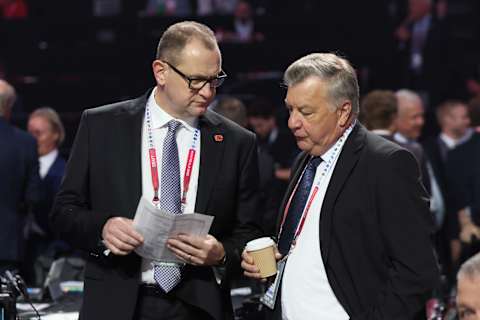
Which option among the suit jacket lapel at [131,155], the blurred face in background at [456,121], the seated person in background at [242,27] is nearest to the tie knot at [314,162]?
the suit jacket lapel at [131,155]

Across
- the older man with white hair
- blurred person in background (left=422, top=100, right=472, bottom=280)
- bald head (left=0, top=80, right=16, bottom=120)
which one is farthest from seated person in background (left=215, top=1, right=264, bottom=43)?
the older man with white hair

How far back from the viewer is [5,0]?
508 inches

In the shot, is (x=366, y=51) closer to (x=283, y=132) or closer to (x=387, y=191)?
(x=283, y=132)

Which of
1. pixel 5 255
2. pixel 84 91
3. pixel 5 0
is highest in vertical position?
pixel 5 0

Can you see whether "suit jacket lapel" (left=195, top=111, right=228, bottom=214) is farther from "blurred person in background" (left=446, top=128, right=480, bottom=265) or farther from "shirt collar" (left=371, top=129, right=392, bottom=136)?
"blurred person in background" (left=446, top=128, right=480, bottom=265)

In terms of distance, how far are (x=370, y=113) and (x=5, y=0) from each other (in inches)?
281

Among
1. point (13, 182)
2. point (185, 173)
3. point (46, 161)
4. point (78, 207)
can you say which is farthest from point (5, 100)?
point (185, 173)

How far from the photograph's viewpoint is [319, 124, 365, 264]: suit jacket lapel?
3.88 metres

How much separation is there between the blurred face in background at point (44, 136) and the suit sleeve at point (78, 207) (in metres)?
5.05

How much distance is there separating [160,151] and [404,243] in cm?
103

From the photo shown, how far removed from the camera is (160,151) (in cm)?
420

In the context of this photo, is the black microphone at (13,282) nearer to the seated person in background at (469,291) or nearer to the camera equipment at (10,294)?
the camera equipment at (10,294)

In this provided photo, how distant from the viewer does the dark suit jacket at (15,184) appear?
757 centimetres

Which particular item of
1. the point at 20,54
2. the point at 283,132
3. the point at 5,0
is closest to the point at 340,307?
the point at 283,132
